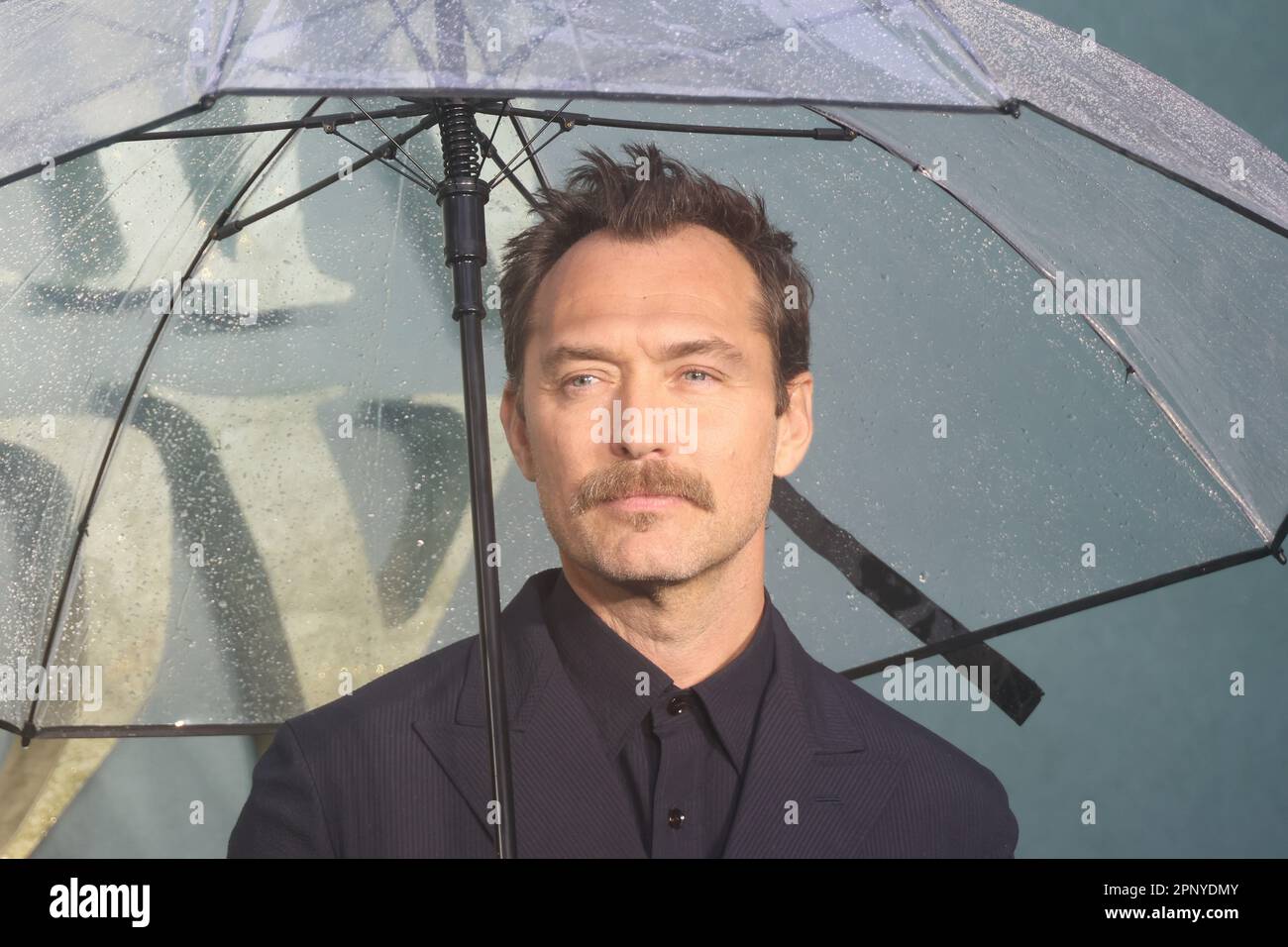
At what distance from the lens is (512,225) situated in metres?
2.53

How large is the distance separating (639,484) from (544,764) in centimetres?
38

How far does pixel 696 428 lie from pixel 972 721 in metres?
1.90

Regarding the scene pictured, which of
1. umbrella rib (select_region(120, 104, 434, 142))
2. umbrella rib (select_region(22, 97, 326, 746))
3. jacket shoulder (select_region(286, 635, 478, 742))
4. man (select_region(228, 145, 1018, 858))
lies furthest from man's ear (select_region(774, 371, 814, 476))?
umbrella rib (select_region(22, 97, 326, 746))

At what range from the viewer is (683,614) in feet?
Answer: 6.68

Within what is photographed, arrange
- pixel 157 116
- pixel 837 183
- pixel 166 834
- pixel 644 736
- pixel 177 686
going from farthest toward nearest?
pixel 166 834, pixel 177 686, pixel 837 183, pixel 644 736, pixel 157 116

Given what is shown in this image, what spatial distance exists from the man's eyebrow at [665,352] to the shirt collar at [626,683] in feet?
1.00

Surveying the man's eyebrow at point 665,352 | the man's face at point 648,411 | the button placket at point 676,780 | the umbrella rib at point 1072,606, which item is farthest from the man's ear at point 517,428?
the umbrella rib at point 1072,606

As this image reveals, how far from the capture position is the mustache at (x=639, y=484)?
6.23ft

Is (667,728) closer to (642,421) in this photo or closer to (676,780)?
(676,780)

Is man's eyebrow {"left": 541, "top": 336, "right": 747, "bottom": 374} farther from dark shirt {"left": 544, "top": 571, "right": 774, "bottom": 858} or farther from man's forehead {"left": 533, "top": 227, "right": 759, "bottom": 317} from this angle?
dark shirt {"left": 544, "top": 571, "right": 774, "bottom": 858}

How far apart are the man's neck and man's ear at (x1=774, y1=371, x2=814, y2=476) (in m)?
0.16

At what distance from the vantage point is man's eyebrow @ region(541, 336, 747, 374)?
1.98 m

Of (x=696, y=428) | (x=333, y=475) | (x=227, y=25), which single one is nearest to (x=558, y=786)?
(x=696, y=428)
